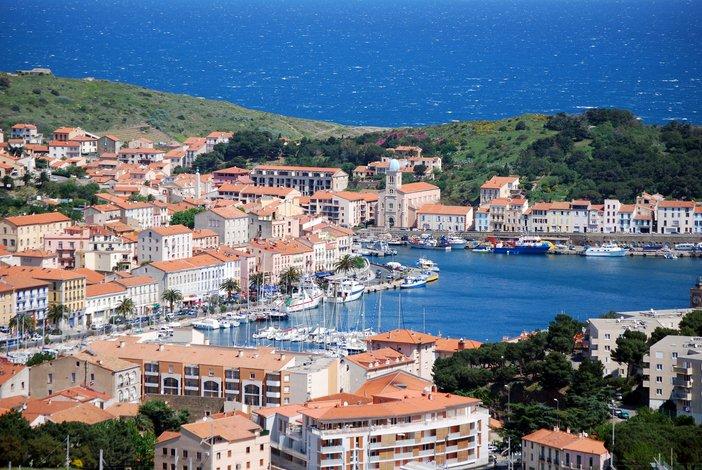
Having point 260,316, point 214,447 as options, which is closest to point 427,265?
point 260,316

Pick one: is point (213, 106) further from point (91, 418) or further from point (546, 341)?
point (91, 418)

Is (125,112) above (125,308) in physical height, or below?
above

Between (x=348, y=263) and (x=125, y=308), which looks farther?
(x=348, y=263)

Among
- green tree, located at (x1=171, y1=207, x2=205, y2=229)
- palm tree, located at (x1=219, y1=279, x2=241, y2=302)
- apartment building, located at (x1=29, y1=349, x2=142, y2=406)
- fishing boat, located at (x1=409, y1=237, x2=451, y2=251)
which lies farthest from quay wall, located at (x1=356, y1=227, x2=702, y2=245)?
apartment building, located at (x1=29, y1=349, x2=142, y2=406)

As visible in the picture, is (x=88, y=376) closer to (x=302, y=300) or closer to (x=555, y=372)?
(x=555, y=372)

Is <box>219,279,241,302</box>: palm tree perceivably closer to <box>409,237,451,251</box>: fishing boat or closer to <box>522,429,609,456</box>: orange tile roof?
<box>409,237,451,251</box>: fishing boat

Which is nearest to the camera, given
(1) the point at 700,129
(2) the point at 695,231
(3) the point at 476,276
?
(3) the point at 476,276

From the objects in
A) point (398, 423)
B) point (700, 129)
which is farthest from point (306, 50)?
point (398, 423)
